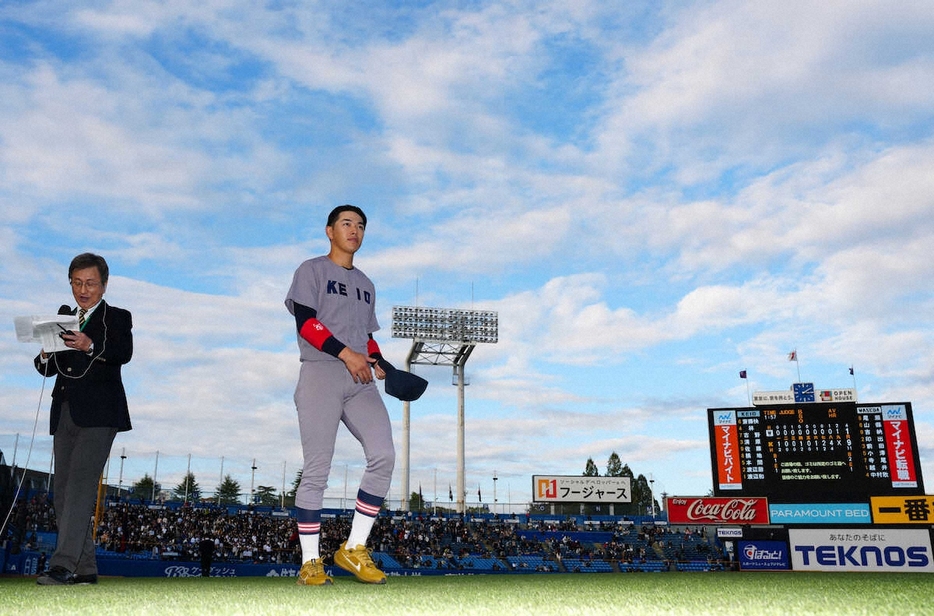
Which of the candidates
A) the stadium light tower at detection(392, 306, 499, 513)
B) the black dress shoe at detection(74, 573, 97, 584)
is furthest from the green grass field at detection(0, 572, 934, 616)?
the stadium light tower at detection(392, 306, 499, 513)

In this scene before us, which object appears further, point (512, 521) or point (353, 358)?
point (512, 521)

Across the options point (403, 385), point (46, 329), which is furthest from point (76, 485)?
point (403, 385)

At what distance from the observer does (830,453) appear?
1118 inches

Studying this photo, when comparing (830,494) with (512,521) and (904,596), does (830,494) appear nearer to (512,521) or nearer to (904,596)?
(512,521)

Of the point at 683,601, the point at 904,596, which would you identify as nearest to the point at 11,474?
the point at 683,601

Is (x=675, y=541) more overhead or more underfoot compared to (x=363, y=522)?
more underfoot

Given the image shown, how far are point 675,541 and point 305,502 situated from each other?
131 ft

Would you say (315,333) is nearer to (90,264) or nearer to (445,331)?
(90,264)

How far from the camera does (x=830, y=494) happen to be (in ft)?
93.2

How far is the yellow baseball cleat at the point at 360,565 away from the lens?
14.7ft

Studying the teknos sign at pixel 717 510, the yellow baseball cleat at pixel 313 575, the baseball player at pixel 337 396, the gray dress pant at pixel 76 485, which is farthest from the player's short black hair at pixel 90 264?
the teknos sign at pixel 717 510

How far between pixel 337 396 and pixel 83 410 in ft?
5.17

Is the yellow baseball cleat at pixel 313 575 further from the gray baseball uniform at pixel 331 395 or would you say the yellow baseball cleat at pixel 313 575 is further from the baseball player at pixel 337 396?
the gray baseball uniform at pixel 331 395

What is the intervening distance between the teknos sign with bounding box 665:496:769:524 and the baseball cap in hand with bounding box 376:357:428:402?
29.1 m
